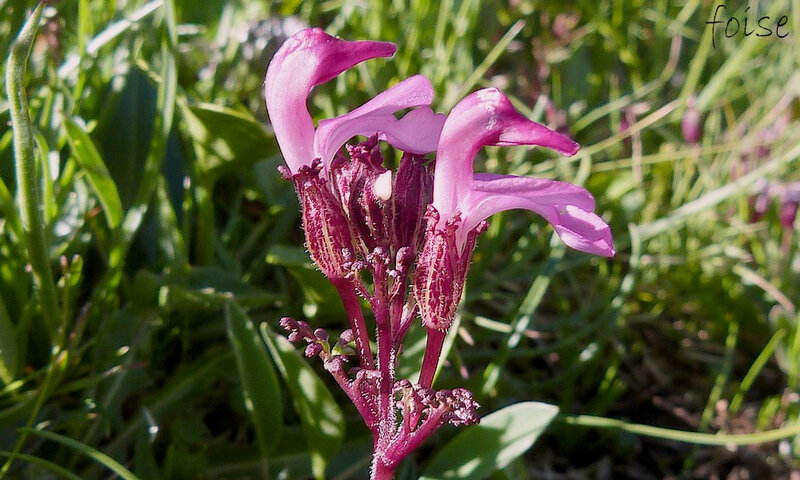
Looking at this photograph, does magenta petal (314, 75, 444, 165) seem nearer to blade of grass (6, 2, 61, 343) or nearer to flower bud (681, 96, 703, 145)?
blade of grass (6, 2, 61, 343)

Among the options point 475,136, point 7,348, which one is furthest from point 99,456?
point 475,136

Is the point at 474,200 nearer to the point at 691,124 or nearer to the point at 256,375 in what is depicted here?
the point at 256,375

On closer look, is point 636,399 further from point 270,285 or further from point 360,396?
point 360,396

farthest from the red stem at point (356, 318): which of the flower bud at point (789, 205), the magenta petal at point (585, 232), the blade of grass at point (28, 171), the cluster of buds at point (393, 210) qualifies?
the flower bud at point (789, 205)

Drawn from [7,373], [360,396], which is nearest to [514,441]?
[360,396]

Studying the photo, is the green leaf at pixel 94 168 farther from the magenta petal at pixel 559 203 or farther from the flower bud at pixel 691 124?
the flower bud at pixel 691 124
